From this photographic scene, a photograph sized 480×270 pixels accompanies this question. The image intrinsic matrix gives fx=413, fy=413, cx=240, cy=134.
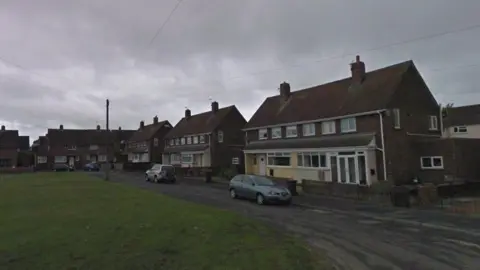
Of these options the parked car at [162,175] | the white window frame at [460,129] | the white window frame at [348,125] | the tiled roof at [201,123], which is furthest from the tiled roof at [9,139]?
the white window frame at [460,129]

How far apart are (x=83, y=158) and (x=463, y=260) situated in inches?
3769

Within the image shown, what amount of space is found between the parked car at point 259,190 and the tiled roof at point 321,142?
815 centimetres

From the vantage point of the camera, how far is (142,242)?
9758mm

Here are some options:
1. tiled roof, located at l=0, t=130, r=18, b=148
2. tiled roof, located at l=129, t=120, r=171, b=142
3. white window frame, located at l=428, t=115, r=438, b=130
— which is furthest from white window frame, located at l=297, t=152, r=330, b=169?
tiled roof, located at l=0, t=130, r=18, b=148

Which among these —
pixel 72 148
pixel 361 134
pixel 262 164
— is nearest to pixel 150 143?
pixel 72 148

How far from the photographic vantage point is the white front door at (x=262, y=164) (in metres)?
40.7

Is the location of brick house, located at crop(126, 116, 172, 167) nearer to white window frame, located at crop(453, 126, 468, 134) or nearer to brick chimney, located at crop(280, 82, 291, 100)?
brick chimney, located at crop(280, 82, 291, 100)

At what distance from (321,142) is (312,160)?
5.95 ft

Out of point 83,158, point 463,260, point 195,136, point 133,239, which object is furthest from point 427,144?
point 83,158

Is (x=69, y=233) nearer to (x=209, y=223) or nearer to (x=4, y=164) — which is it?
(x=209, y=223)

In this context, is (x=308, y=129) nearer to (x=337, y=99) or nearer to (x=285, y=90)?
(x=337, y=99)

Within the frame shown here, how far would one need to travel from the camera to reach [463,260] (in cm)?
974

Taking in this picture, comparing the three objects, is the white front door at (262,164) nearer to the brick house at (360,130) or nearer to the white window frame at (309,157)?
the brick house at (360,130)

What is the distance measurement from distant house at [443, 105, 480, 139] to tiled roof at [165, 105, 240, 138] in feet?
92.1
